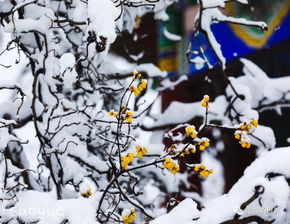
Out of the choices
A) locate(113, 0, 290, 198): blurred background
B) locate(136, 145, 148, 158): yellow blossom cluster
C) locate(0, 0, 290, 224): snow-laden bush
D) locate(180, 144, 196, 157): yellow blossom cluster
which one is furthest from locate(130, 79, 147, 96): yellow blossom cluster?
locate(113, 0, 290, 198): blurred background

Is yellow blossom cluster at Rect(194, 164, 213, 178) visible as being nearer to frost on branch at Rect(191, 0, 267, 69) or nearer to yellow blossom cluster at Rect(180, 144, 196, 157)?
yellow blossom cluster at Rect(180, 144, 196, 157)

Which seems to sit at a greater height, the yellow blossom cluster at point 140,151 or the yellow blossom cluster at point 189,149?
the yellow blossom cluster at point 140,151

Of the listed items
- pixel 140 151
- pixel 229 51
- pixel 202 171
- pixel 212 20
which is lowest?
pixel 202 171

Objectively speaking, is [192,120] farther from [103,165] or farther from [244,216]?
[244,216]

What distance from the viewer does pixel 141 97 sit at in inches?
165

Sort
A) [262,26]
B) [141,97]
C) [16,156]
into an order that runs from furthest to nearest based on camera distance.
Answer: [141,97] → [16,156] → [262,26]

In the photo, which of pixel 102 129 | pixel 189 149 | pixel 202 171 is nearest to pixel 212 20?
pixel 102 129

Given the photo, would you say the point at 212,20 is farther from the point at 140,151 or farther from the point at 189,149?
the point at 140,151

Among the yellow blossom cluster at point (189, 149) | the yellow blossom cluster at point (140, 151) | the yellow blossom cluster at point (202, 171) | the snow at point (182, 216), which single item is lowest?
the snow at point (182, 216)

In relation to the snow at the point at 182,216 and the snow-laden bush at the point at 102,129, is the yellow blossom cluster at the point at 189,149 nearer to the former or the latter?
the snow-laden bush at the point at 102,129

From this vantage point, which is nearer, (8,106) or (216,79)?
(8,106)

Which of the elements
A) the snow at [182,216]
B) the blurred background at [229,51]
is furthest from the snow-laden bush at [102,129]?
the blurred background at [229,51]

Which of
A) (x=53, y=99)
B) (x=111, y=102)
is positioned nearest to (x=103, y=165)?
(x=53, y=99)

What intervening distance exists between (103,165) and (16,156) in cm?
86
